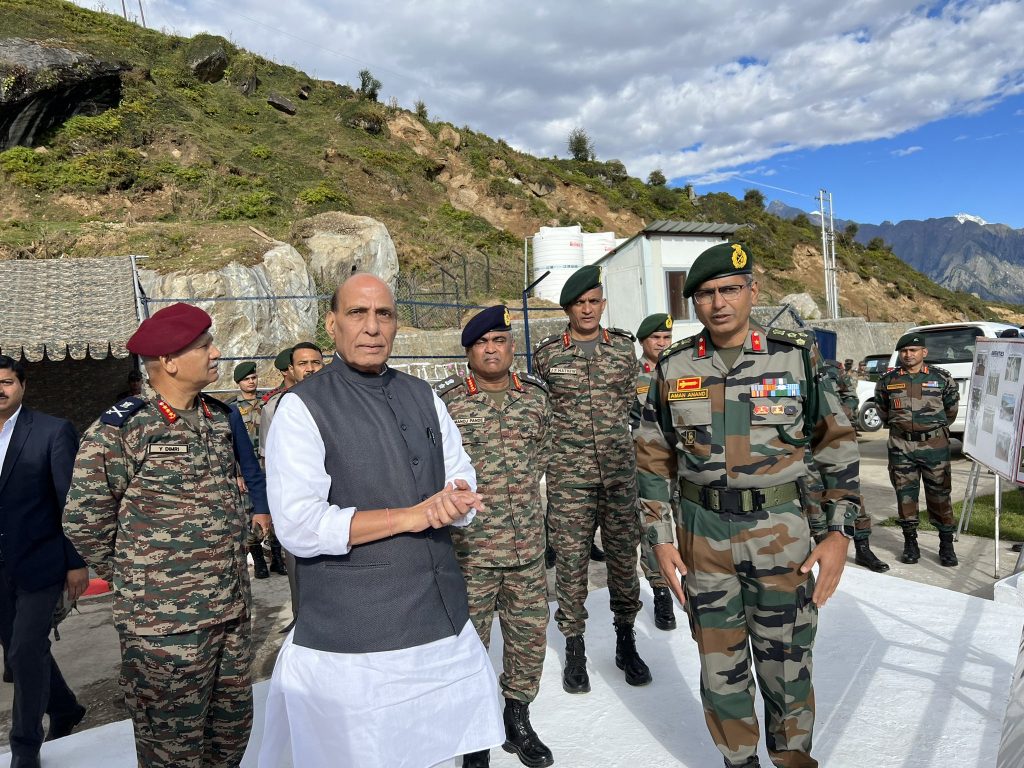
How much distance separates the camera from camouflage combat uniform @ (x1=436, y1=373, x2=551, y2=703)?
105 inches

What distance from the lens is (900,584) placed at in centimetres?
423

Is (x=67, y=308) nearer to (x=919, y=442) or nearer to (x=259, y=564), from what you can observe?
(x=259, y=564)

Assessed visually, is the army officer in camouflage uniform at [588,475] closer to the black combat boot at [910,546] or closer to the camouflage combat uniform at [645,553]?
the camouflage combat uniform at [645,553]

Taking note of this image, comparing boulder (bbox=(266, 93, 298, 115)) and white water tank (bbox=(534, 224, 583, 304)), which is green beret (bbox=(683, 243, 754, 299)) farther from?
boulder (bbox=(266, 93, 298, 115))

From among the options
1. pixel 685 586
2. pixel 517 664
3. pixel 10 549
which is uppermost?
pixel 10 549

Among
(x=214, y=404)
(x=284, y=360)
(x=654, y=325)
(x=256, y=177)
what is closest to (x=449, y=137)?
(x=256, y=177)

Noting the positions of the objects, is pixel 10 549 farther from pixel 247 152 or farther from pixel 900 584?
pixel 247 152

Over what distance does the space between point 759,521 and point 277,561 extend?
15.8 feet

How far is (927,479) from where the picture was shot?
5.13 m

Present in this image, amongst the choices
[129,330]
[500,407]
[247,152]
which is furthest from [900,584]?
[247,152]

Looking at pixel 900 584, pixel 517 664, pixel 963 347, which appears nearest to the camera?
pixel 517 664

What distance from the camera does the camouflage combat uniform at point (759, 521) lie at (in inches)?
84.5

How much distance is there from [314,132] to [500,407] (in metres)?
33.8

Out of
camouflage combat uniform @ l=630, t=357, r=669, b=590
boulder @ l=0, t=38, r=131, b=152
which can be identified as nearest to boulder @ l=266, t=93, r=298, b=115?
boulder @ l=0, t=38, r=131, b=152
